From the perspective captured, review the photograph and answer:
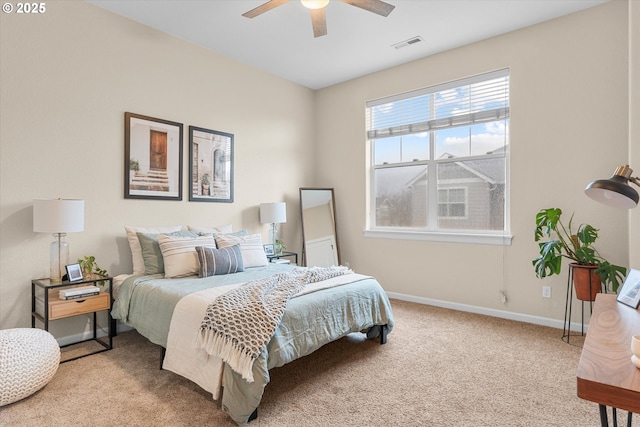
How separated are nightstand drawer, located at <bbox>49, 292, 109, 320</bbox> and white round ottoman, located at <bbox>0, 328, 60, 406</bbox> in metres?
0.30

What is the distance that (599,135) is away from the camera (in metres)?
3.25

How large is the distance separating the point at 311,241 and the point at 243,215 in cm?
108

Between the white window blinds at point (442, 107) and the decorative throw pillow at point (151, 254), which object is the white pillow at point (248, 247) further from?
the white window blinds at point (442, 107)

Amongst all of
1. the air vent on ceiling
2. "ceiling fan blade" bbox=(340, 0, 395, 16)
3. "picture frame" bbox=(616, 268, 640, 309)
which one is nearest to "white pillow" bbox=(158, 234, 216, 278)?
"ceiling fan blade" bbox=(340, 0, 395, 16)

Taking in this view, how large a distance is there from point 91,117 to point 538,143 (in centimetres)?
430

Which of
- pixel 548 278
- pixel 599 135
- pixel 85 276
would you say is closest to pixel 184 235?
pixel 85 276

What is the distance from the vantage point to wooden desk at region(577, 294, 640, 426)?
864mm

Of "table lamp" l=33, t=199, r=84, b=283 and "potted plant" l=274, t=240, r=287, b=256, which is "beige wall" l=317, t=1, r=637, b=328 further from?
"table lamp" l=33, t=199, r=84, b=283

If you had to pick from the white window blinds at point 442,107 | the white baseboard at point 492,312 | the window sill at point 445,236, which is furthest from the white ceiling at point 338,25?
the white baseboard at point 492,312

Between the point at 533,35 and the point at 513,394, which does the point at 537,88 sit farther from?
the point at 513,394

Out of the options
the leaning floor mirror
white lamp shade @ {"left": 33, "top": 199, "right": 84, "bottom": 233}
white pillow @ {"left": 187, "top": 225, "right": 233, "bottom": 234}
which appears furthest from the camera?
the leaning floor mirror

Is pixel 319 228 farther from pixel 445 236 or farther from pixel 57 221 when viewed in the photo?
pixel 57 221

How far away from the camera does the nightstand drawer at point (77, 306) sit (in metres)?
2.66

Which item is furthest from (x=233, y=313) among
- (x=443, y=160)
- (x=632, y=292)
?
(x=443, y=160)
